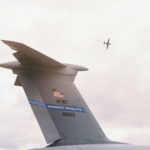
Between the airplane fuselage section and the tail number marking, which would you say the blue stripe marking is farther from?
the airplane fuselage section

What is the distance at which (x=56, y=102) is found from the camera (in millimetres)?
10812

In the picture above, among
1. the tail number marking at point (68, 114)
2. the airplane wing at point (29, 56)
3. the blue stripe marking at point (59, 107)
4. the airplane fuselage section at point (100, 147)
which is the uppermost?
the airplane wing at point (29, 56)

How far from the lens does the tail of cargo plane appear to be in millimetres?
10539

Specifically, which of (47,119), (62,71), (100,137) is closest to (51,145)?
(47,119)

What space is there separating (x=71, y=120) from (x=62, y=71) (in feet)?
4.54

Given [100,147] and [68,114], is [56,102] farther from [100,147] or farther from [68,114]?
[100,147]

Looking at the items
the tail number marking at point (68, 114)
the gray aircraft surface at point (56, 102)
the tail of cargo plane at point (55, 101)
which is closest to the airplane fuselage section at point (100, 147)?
the gray aircraft surface at point (56, 102)

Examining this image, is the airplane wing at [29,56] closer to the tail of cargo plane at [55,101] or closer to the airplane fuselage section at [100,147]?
the tail of cargo plane at [55,101]

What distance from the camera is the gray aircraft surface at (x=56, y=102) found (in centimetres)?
1050

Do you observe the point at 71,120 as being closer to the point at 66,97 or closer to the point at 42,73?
the point at 66,97

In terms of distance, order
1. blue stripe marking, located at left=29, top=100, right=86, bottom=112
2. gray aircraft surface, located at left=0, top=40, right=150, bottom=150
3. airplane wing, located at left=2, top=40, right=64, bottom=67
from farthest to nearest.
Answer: blue stripe marking, located at left=29, top=100, right=86, bottom=112, gray aircraft surface, located at left=0, top=40, right=150, bottom=150, airplane wing, located at left=2, top=40, right=64, bottom=67

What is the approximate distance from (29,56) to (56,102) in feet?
4.72

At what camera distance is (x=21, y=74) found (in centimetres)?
1096

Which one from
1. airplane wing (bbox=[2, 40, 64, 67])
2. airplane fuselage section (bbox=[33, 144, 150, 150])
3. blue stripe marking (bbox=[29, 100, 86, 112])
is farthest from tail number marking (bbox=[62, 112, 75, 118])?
airplane wing (bbox=[2, 40, 64, 67])
